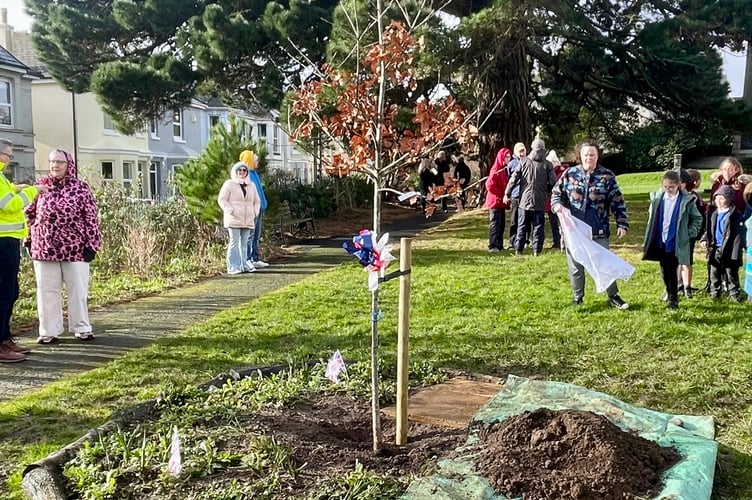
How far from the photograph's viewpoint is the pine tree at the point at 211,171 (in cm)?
1233

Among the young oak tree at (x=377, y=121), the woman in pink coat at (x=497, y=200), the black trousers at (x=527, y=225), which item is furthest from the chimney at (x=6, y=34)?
the young oak tree at (x=377, y=121)

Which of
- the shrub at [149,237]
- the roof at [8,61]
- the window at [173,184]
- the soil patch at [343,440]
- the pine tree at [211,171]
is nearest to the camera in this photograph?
the soil patch at [343,440]

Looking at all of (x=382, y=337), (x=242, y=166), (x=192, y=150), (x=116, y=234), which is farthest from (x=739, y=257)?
(x=192, y=150)

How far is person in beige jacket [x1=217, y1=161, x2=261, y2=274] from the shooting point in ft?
34.4

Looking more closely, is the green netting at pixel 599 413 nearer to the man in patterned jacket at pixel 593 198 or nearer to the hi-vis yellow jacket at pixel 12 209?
the man in patterned jacket at pixel 593 198

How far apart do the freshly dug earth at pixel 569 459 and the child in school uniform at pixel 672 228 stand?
154 inches

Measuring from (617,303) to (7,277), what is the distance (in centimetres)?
588

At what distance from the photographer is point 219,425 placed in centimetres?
409

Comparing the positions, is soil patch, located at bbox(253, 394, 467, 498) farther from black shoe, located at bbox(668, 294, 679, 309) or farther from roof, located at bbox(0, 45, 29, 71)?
roof, located at bbox(0, 45, 29, 71)

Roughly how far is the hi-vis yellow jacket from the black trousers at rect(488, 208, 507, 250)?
7312mm

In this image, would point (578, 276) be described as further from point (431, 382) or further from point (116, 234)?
point (116, 234)

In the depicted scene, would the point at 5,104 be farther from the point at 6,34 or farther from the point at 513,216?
the point at 513,216

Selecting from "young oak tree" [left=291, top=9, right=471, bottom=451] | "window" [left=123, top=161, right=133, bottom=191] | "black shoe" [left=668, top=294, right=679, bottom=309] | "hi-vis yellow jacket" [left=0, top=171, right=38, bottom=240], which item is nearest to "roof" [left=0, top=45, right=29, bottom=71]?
"window" [left=123, top=161, right=133, bottom=191]

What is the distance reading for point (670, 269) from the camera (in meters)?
7.17
